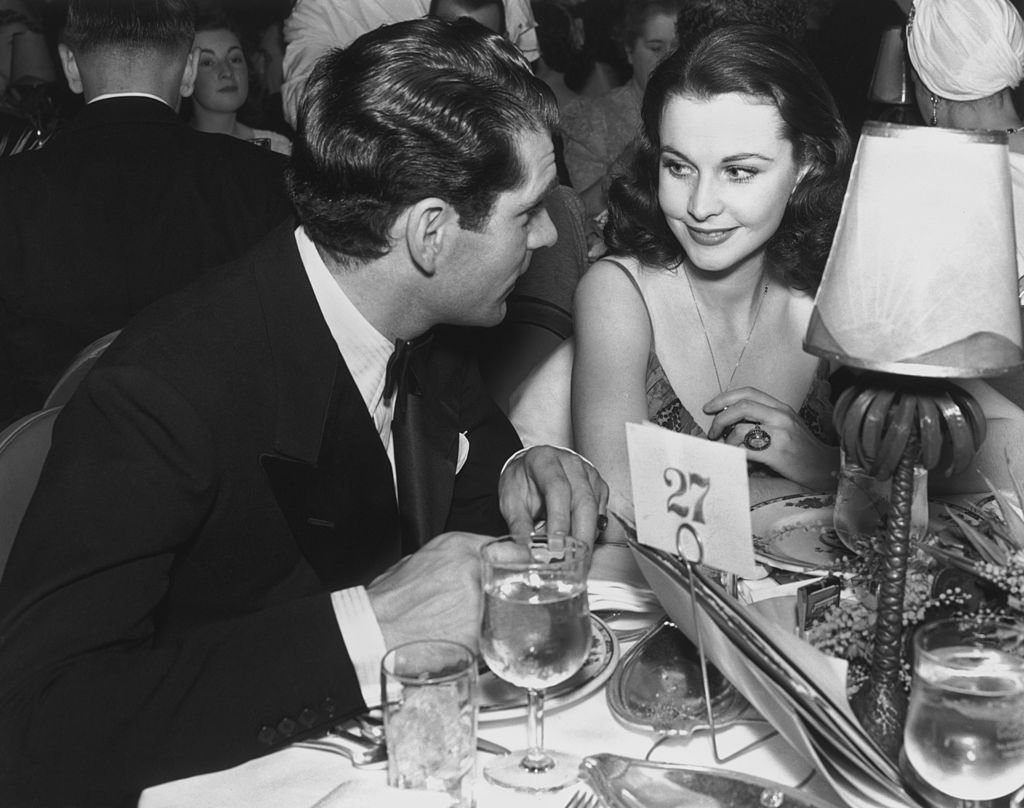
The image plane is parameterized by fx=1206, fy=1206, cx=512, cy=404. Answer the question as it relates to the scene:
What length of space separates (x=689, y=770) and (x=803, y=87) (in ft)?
5.31

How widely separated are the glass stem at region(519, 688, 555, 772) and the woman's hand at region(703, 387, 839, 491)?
1081 millimetres

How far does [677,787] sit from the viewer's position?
113cm

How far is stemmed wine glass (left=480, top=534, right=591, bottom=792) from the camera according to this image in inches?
46.4

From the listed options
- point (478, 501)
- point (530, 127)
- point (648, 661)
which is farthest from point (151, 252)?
point (648, 661)

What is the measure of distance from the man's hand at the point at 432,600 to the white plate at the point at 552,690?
0.24 feet

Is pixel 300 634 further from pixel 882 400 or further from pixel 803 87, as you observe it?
pixel 803 87

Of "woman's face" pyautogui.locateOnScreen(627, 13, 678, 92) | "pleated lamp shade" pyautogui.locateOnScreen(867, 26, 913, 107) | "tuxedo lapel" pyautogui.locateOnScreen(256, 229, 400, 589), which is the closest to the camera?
"tuxedo lapel" pyautogui.locateOnScreen(256, 229, 400, 589)

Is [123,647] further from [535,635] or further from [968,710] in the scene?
[968,710]

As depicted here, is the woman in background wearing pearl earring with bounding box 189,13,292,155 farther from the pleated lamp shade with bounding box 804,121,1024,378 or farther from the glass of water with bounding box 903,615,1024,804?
the glass of water with bounding box 903,615,1024,804

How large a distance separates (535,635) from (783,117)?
1510 millimetres

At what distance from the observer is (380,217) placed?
182 centimetres

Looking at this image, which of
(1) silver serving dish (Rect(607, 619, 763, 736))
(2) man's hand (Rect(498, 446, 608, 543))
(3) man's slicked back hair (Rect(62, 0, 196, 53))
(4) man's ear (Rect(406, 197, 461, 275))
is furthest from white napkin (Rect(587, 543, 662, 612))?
(3) man's slicked back hair (Rect(62, 0, 196, 53))

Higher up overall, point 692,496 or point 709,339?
point 692,496

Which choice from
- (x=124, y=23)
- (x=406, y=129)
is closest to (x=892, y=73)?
(x=124, y=23)
